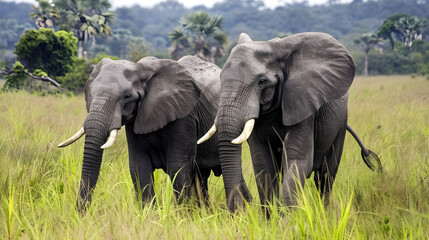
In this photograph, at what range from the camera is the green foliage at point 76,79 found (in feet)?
70.7

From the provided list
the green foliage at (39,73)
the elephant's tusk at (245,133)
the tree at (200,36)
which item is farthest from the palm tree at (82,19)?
the elephant's tusk at (245,133)

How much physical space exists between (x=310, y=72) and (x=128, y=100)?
1404 mm

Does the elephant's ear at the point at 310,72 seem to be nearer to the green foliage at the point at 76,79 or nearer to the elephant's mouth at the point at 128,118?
the elephant's mouth at the point at 128,118

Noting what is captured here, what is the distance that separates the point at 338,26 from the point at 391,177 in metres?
89.8

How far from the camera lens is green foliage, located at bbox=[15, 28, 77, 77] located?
21.1 meters

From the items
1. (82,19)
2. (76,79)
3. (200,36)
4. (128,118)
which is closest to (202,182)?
(128,118)

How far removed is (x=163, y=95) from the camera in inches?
201

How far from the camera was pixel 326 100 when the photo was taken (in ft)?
14.3

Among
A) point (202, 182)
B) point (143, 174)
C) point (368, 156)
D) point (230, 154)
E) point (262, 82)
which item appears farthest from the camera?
point (202, 182)

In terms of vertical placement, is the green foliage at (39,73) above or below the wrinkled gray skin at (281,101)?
below

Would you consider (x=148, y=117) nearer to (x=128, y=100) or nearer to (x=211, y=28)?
(x=128, y=100)

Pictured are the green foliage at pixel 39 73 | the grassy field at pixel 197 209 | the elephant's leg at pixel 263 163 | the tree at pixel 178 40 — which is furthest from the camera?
the tree at pixel 178 40

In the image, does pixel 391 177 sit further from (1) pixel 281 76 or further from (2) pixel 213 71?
(2) pixel 213 71

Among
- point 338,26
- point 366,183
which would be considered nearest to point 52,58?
point 366,183
